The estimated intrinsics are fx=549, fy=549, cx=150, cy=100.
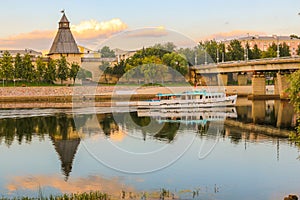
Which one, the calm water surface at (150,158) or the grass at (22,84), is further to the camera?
the grass at (22,84)

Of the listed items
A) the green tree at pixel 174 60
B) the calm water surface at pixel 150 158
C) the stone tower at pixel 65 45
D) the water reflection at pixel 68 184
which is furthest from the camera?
the stone tower at pixel 65 45

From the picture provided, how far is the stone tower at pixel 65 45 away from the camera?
110000mm

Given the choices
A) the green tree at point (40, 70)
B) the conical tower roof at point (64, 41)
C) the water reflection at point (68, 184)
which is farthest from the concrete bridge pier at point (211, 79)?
the water reflection at point (68, 184)

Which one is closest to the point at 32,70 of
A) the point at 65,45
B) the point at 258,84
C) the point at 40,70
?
the point at 40,70

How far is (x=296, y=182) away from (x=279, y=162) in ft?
15.8

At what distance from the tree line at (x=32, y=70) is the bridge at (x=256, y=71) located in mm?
24163

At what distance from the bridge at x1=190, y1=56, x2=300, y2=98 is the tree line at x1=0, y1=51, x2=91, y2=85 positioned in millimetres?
24163

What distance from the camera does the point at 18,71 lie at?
308ft

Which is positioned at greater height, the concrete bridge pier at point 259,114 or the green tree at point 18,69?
the green tree at point 18,69

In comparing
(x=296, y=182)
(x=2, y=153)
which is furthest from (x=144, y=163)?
(x=2, y=153)

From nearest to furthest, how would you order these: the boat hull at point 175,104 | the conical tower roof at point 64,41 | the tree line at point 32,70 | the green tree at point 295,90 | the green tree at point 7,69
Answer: the green tree at point 295,90 < the boat hull at point 175,104 < the green tree at point 7,69 < the tree line at point 32,70 < the conical tower roof at point 64,41

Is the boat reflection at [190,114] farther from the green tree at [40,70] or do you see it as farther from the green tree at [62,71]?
the green tree at [62,71]

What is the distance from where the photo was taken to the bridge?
69.7 meters

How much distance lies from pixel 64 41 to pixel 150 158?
87.6 metres
